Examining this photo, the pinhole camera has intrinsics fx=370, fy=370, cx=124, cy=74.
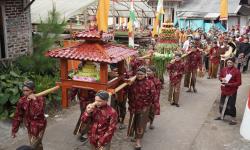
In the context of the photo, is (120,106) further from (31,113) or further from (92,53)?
(31,113)

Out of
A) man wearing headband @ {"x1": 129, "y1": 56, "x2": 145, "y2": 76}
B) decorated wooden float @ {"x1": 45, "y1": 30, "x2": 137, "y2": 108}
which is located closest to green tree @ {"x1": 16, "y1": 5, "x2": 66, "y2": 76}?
man wearing headband @ {"x1": 129, "y1": 56, "x2": 145, "y2": 76}

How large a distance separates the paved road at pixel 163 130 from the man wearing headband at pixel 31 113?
1.43 meters

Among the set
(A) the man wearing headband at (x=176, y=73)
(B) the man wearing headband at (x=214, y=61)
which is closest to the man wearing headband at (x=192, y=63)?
(A) the man wearing headband at (x=176, y=73)

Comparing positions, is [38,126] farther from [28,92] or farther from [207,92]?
[207,92]

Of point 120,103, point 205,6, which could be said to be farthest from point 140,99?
point 205,6

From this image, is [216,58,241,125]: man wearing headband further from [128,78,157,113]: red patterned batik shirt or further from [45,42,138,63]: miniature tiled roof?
[45,42,138,63]: miniature tiled roof

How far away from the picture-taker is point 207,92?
13430 millimetres

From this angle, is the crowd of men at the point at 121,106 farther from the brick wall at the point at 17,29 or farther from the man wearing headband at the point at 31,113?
the brick wall at the point at 17,29

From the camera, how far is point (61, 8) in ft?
54.7

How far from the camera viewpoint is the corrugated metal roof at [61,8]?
15702 millimetres

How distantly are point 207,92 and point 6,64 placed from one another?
23.1 feet

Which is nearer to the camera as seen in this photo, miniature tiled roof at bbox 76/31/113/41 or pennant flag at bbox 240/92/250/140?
miniature tiled roof at bbox 76/31/113/41

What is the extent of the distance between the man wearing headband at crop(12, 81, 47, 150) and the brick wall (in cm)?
499

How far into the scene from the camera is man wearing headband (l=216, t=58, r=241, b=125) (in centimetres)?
936
